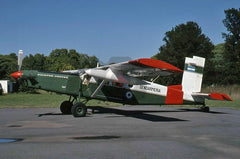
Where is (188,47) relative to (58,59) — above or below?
above

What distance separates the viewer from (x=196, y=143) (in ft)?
22.9

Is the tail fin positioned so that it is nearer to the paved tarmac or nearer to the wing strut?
the wing strut

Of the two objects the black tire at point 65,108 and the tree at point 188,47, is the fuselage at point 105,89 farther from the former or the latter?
the tree at point 188,47

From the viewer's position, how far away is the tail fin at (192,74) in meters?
15.8

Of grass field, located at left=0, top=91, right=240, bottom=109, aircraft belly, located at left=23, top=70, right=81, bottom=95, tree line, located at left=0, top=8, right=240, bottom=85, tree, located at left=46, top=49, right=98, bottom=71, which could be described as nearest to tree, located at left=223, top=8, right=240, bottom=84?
tree line, located at left=0, top=8, right=240, bottom=85

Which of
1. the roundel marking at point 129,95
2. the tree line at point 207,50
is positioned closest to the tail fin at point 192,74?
the roundel marking at point 129,95

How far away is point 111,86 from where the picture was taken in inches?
537

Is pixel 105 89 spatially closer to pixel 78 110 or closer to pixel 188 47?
pixel 78 110

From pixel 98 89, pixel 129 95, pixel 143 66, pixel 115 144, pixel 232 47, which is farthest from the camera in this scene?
pixel 232 47

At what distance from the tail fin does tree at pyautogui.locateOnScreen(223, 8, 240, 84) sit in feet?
139

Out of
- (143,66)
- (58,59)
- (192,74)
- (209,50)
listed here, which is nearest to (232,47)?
(209,50)

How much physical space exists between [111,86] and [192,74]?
545cm

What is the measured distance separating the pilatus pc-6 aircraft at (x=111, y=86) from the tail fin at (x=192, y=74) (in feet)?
0.20

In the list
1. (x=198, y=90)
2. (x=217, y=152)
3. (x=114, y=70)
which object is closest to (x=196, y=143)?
(x=217, y=152)
